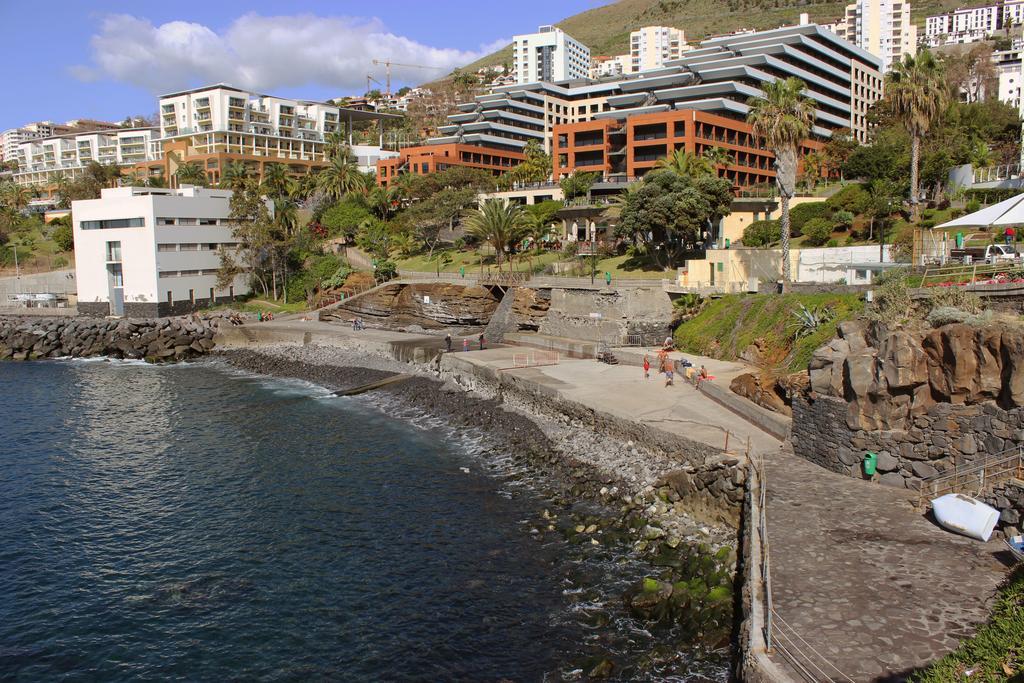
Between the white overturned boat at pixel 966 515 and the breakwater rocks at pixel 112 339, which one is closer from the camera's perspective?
the white overturned boat at pixel 966 515

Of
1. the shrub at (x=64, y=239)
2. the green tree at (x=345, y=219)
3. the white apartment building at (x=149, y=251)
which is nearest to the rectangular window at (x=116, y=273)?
the white apartment building at (x=149, y=251)

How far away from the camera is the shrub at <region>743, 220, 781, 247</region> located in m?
50.2

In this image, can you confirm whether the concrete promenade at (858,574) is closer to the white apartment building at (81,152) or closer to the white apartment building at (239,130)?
the white apartment building at (239,130)

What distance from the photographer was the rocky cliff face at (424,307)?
5884 cm

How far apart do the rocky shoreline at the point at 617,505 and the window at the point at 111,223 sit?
39.0 metres

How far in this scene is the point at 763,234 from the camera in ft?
165

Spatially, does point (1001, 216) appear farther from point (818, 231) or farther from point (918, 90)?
point (818, 231)

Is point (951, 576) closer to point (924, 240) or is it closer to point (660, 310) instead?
point (924, 240)

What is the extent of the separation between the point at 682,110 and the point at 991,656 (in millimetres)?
82140

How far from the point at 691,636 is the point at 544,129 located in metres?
128

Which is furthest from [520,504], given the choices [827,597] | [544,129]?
[544,129]

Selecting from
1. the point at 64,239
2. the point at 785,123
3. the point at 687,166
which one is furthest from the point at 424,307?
the point at 64,239

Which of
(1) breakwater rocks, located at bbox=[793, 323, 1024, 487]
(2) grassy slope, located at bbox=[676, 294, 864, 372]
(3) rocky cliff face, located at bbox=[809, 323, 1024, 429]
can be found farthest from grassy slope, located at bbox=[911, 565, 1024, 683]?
(2) grassy slope, located at bbox=[676, 294, 864, 372]

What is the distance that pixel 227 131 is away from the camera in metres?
130
